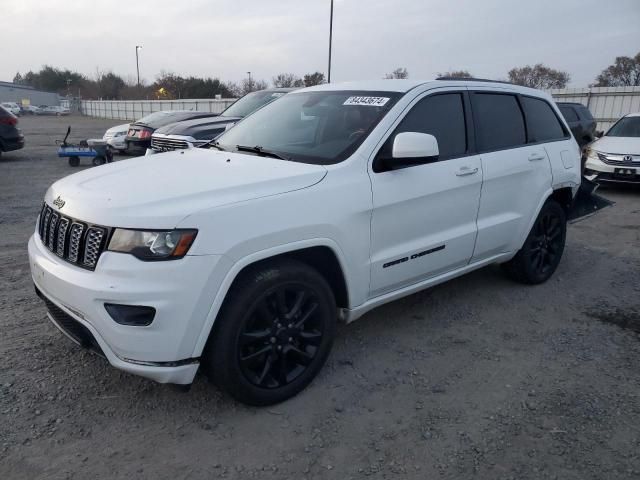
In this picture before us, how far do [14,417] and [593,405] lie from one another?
3.27 meters

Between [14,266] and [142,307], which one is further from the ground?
[142,307]

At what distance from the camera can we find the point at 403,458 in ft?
8.57

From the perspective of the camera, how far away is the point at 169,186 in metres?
2.79

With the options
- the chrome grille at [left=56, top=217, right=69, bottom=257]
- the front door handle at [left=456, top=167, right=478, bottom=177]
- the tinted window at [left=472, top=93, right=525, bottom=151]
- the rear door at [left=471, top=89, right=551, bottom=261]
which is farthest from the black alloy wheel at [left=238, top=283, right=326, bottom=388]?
the tinted window at [left=472, top=93, right=525, bottom=151]

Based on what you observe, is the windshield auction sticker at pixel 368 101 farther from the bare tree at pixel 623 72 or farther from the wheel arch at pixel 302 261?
the bare tree at pixel 623 72

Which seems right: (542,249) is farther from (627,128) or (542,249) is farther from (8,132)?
(8,132)

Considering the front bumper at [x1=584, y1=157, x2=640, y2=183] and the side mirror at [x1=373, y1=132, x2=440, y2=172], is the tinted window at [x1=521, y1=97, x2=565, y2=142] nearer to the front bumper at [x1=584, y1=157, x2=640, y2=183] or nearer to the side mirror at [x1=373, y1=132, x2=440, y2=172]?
the side mirror at [x1=373, y1=132, x2=440, y2=172]

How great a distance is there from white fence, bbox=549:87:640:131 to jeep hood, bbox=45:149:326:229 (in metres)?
17.9

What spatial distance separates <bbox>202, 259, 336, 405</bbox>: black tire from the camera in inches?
106

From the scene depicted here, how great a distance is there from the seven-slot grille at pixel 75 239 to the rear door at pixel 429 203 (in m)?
1.57

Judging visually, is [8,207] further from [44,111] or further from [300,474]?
[44,111]

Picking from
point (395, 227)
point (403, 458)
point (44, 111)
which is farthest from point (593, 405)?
point (44, 111)

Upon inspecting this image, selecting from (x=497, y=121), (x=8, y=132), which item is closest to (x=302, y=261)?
(x=497, y=121)

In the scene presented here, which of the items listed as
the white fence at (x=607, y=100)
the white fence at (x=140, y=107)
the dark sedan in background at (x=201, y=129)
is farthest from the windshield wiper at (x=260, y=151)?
the white fence at (x=140, y=107)
